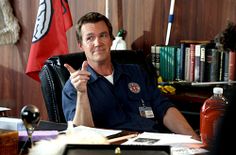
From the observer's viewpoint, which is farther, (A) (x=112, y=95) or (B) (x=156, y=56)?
(B) (x=156, y=56)

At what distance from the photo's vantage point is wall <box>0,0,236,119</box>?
9.60 ft

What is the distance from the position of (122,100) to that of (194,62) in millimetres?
902

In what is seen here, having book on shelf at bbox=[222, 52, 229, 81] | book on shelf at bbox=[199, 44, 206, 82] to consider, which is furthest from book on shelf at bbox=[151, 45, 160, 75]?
book on shelf at bbox=[222, 52, 229, 81]

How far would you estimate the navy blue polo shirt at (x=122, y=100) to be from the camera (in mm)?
1912

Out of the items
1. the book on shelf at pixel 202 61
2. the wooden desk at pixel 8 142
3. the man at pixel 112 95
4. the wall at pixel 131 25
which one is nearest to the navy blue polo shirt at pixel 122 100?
the man at pixel 112 95

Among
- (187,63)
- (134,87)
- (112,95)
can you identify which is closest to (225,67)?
(187,63)

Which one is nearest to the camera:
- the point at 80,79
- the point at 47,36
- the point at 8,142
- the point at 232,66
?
the point at 8,142

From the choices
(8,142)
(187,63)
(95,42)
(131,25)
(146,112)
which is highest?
(131,25)

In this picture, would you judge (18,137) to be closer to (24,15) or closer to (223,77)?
(223,77)

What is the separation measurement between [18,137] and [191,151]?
0.51 metres

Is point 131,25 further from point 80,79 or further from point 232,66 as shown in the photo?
point 80,79

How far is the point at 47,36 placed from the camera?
313cm

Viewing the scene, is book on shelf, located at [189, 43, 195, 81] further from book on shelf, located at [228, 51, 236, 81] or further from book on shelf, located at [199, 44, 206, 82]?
book on shelf, located at [228, 51, 236, 81]

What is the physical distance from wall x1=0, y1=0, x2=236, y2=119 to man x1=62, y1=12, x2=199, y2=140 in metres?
1.02
